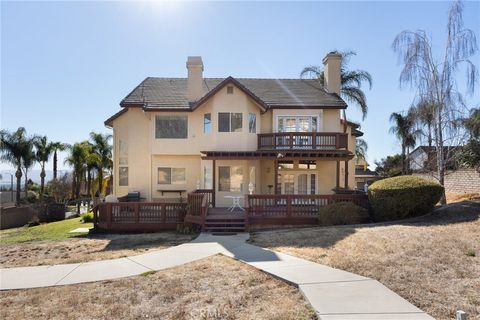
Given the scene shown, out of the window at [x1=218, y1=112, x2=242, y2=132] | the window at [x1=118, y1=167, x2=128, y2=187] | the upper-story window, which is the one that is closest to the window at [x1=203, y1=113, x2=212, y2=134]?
the window at [x1=218, y1=112, x2=242, y2=132]

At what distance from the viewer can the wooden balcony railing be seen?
1923 cm

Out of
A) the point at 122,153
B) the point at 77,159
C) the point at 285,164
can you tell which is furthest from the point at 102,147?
the point at 285,164

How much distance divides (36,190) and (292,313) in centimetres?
5526

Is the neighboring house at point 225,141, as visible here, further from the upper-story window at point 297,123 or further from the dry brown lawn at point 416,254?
the dry brown lawn at point 416,254

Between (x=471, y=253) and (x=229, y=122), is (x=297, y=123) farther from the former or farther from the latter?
(x=471, y=253)

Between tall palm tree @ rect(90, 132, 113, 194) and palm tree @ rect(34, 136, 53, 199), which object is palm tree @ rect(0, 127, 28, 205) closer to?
palm tree @ rect(34, 136, 53, 199)

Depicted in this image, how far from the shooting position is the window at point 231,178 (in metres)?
19.9

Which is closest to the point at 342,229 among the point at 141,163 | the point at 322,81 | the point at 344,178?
the point at 344,178

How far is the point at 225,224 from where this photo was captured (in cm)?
1470

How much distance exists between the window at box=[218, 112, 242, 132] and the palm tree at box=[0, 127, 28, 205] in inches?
1224

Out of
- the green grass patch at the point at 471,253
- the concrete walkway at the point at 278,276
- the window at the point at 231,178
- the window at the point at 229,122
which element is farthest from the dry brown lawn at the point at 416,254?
the window at the point at 229,122

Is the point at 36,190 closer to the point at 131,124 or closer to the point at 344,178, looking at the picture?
the point at 131,124

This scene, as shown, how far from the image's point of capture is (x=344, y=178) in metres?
23.7

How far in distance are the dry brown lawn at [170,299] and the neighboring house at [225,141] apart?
11.5 metres
